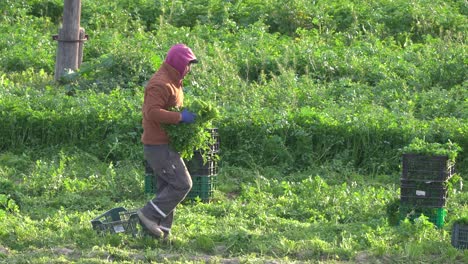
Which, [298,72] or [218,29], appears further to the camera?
[218,29]

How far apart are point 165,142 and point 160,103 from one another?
416 mm

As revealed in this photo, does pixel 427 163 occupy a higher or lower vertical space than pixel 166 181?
higher

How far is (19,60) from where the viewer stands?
1672cm

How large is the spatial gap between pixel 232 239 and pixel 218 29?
8967 mm

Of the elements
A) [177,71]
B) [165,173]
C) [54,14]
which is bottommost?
[165,173]

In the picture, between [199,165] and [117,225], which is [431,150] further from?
[117,225]

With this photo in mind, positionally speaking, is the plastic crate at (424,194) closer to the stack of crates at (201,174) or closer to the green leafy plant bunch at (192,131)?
the green leafy plant bunch at (192,131)

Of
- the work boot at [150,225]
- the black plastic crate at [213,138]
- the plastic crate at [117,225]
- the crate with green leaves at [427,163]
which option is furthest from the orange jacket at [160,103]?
the crate with green leaves at [427,163]

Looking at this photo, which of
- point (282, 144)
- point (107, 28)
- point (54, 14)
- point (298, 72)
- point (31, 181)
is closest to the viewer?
point (31, 181)

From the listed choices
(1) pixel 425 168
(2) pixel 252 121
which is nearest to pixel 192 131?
(1) pixel 425 168

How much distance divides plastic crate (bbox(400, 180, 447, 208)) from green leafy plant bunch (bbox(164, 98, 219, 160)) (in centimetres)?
218

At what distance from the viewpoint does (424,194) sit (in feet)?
34.8

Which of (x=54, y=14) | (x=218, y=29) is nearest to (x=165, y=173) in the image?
(x=218, y=29)

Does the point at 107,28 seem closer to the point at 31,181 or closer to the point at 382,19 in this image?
the point at 382,19
